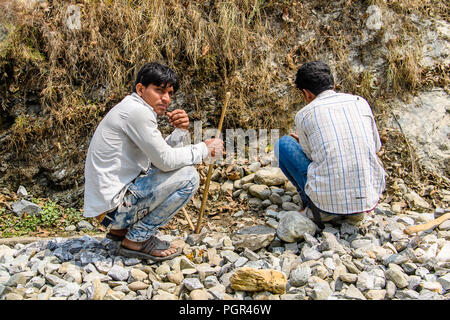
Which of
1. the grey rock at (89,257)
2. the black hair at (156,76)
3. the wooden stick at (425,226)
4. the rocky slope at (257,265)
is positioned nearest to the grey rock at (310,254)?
the rocky slope at (257,265)

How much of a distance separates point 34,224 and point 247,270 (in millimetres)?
2616

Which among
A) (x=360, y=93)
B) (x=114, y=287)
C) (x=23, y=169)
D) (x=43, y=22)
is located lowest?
(x=114, y=287)

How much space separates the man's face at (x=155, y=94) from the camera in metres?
2.87

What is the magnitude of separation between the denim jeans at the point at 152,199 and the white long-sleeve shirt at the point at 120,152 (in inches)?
2.9

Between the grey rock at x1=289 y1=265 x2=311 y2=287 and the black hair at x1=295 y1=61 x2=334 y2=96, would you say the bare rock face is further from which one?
the black hair at x1=295 y1=61 x2=334 y2=96

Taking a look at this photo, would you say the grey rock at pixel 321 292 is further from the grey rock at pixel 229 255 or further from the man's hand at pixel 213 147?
the man's hand at pixel 213 147

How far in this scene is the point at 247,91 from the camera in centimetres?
491

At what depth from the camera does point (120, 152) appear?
9.17ft

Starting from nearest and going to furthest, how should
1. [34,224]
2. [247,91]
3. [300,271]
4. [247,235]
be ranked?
1. [300,271]
2. [247,235]
3. [34,224]
4. [247,91]

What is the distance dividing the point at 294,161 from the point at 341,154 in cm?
51

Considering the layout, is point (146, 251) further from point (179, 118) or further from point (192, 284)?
point (179, 118)

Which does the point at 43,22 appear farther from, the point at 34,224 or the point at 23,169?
the point at 34,224

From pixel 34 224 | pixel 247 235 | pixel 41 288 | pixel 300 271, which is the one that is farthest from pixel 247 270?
pixel 34 224

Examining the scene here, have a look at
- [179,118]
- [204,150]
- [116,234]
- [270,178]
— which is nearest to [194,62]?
[270,178]
